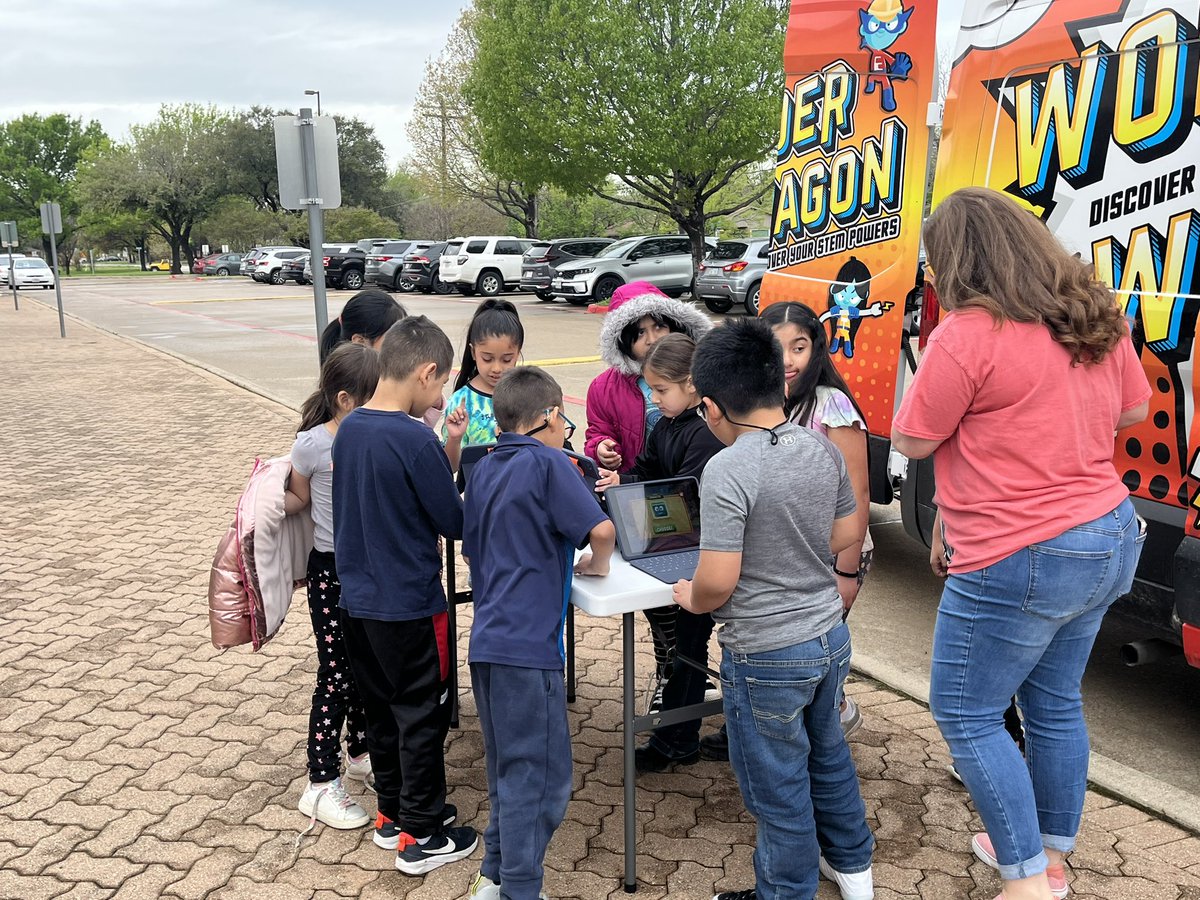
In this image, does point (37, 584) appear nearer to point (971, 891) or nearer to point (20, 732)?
point (20, 732)

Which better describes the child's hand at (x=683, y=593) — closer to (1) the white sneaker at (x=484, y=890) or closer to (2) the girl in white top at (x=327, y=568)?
(1) the white sneaker at (x=484, y=890)

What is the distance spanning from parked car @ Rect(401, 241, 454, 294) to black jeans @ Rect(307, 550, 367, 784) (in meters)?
28.4

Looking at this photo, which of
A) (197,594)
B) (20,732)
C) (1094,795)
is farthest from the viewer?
(197,594)

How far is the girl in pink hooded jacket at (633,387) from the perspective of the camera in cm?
379

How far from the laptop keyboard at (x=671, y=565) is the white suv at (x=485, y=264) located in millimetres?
27287

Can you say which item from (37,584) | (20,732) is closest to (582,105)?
(37,584)

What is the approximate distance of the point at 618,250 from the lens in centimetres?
2505

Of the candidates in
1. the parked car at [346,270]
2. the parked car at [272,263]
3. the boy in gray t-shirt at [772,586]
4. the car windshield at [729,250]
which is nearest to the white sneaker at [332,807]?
the boy in gray t-shirt at [772,586]

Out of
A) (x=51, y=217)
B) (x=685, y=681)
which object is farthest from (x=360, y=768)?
(x=51, y=217)

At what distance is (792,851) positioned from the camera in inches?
104

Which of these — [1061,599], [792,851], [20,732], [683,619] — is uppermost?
[1061,599]

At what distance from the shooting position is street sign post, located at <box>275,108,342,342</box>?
7.34 metres

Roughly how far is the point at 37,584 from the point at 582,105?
19.1 meters

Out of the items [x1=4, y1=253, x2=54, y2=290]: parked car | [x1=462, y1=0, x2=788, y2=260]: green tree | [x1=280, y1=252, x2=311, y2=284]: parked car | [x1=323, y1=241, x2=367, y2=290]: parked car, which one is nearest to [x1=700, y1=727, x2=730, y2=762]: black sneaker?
[x1=462, y1=0, x2=788, y2=260]: green tree
